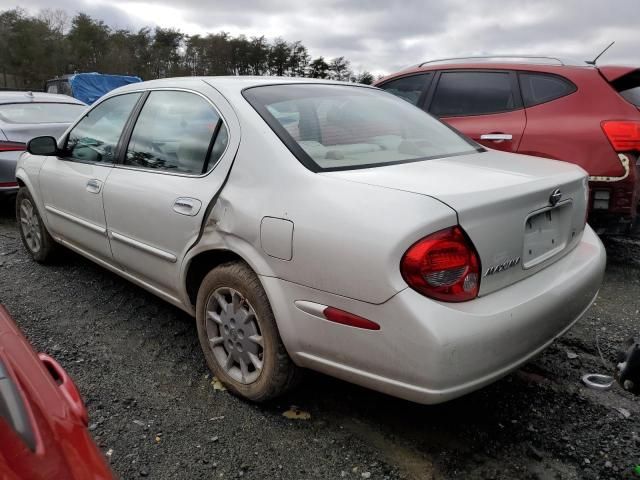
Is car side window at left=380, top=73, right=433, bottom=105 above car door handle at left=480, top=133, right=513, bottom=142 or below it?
above

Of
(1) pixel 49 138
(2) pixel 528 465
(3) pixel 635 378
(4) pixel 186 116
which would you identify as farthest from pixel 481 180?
(1) pixel 49 138

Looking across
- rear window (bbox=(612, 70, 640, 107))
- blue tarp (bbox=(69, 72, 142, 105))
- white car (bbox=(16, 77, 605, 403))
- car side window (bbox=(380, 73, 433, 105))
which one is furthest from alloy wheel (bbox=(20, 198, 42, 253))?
blue tarp (bbox=(69, 72, 142, 105))

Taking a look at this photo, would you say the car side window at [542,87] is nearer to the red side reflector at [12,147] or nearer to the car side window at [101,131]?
the car side window at [101,131]

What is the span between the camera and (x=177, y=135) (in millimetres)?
2820

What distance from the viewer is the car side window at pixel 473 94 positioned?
4.62 m

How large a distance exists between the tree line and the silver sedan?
39.7 m

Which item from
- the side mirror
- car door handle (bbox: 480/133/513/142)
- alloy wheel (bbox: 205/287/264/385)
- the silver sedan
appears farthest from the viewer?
the silver sedan

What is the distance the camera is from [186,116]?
280cm

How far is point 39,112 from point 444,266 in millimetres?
6670

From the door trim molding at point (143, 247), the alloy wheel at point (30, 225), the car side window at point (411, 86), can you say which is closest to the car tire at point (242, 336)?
the door trim molding at point (143, 247)

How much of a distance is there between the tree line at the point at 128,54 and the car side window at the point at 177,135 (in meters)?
43.6

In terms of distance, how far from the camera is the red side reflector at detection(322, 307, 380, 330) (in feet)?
6.06

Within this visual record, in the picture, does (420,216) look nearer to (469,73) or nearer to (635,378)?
(635,378)

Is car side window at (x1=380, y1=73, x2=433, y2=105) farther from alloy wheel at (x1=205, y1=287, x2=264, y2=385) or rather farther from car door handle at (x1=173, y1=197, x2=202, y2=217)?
alloy wheel at (x1=205, y1=287, x2=264, y2=385)
